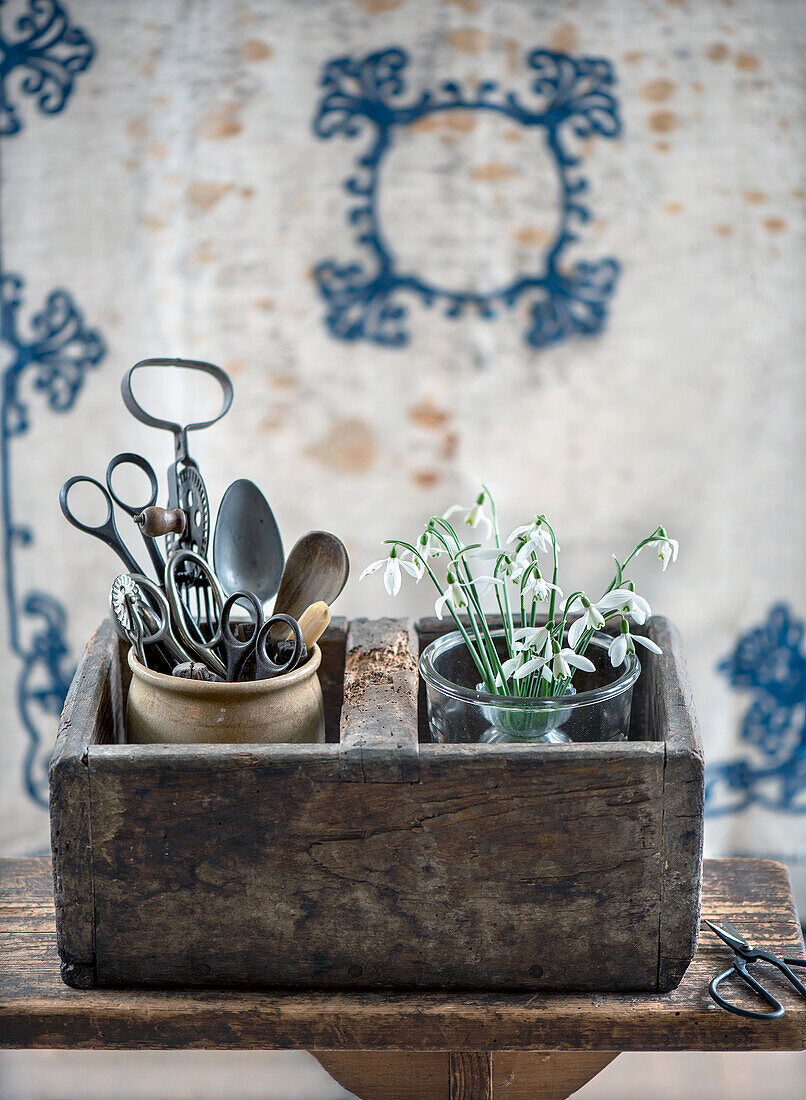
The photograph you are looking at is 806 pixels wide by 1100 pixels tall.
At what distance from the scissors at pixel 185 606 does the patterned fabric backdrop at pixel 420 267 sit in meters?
0.65

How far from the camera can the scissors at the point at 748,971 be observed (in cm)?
60

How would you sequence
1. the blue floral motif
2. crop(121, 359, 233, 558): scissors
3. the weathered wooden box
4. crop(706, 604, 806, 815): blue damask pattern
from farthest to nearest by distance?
1. crop(706, 604, 806, 815): blue damask pattern
2. the blue floral motif
3. crop(121, 359, 233, 558): scissors
4. the weathered wooden box

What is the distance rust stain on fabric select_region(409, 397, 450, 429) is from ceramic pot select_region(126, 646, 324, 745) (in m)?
0.74

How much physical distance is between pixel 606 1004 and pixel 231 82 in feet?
3.63

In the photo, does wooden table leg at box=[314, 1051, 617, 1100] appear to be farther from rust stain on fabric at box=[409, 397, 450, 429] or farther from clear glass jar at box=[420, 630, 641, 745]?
rust stain on fabric at box=[409, 397, 450, 429]

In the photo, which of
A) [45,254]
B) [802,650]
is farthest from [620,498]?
[45,254]

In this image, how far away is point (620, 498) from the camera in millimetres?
1359

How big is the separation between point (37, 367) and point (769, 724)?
106 centimetres

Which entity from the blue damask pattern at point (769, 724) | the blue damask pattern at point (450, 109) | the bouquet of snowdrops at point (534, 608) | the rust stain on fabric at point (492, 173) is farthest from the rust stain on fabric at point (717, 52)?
the bouquet of snowdrops at point (534, 608)

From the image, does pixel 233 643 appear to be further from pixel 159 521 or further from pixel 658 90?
pixel 658 90

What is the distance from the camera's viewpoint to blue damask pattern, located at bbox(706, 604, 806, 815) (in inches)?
55.5

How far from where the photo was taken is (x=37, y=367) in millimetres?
1327

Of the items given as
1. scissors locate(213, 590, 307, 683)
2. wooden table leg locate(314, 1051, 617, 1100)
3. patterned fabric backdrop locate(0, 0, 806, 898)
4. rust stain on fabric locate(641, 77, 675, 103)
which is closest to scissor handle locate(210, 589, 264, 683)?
scissors locate(213, 590, 307, 683)

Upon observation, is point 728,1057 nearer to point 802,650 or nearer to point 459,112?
point 802,650
